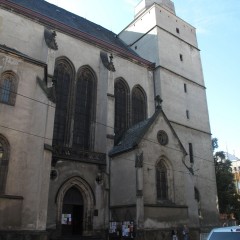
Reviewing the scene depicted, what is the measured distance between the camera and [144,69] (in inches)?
1048

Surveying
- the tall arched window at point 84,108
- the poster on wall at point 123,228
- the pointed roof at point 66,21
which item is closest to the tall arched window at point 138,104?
the pointed roof at point 66,21

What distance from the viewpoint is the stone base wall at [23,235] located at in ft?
43.2

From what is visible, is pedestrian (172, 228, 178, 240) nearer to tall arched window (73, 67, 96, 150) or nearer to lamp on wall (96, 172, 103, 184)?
lamp on wall (96, 172, 103, 184)

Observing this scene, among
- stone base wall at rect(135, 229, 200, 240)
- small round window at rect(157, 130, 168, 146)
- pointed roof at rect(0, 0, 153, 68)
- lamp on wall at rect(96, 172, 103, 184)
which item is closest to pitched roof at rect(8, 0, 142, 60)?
pointed roof at rect(0, 0, 153, 68)

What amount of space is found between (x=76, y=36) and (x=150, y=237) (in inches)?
571

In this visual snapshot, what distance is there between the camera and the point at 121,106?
78.4 feet

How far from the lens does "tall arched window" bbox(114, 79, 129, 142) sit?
22984 mm

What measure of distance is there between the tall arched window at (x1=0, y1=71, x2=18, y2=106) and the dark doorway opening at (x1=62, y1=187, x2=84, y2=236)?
6.41 m

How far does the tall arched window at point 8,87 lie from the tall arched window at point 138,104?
35.1 ft

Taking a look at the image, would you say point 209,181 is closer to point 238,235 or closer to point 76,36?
point 76,36

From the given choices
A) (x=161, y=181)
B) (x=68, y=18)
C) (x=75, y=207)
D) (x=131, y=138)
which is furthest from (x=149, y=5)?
(x=75, y=207)

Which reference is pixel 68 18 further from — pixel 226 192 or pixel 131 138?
pixel 226 192

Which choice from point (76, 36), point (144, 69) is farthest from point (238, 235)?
point (144, 69)

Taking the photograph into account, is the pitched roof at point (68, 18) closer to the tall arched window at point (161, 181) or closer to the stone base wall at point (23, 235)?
the tall arched window at point (161, 181)
